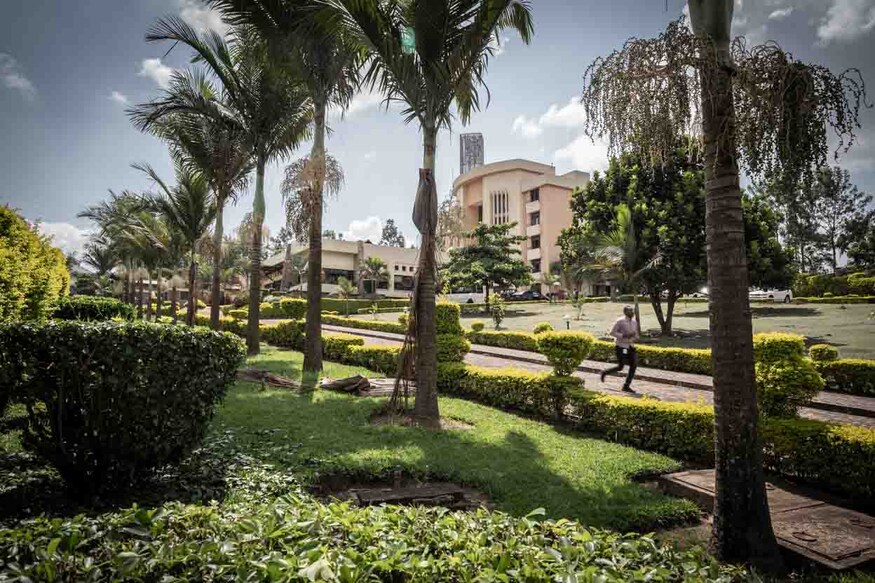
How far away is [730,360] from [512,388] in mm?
5275

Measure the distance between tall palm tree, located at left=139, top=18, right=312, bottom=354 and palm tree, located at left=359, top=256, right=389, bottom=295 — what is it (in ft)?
117

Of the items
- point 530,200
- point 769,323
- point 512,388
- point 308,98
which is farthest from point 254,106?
point 530,200

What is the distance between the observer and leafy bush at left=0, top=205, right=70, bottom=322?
21.5ft

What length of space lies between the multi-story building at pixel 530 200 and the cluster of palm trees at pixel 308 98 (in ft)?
136

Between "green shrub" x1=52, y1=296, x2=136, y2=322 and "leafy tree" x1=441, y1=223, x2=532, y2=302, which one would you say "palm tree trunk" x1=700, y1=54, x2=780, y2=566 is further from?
"leafy tree" x1=441, y1=223, x2=532, y2=302

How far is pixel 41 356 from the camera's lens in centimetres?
371

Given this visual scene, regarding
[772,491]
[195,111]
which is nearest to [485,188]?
[195,111]

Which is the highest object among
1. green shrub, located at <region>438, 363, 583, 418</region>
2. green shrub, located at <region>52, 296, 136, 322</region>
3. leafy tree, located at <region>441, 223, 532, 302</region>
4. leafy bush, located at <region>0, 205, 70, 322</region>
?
leafy tree, located at <region>441, 223, 532, 302</region>

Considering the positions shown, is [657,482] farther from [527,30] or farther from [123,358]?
[527,30]

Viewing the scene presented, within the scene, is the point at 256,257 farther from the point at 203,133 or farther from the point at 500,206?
the point at 500,206

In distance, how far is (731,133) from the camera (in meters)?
3.64

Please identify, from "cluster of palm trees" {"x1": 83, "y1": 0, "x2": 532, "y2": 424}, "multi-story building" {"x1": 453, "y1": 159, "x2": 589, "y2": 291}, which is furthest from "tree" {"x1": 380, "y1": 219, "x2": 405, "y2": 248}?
"cluster of palm trees" {"x1": 83, "y1": 0, "x2": 532, "y2": 424}

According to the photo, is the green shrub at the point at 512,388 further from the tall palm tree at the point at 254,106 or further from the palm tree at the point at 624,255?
the palm tree at the point at 624,255

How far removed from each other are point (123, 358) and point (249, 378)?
7.19m
